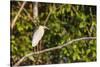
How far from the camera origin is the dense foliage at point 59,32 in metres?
1.85

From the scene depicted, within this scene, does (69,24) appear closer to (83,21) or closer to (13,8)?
(83,21)

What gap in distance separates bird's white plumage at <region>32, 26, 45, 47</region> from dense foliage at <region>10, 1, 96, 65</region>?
1.2 inches

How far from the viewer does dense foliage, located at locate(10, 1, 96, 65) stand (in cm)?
185

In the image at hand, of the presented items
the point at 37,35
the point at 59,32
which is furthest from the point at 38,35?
the point at 59,32

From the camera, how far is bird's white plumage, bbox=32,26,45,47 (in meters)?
1.89

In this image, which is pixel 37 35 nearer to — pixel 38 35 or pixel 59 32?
pixel 38 35

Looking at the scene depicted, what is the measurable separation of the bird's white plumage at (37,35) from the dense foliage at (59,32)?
0.03 meters

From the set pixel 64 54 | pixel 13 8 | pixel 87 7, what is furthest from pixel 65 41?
pixel 13 8

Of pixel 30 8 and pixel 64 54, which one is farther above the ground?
pixel 30 8

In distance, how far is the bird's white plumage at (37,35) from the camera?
74.5 inches

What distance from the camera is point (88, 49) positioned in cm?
207

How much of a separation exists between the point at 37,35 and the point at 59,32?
225 millimetres
